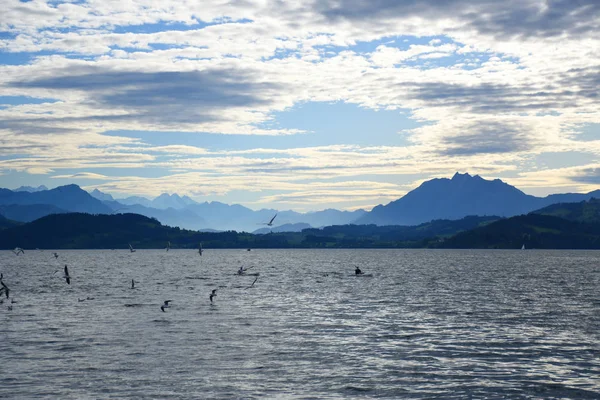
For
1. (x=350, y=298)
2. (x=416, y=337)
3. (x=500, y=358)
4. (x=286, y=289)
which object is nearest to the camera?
(x=500, y=358)

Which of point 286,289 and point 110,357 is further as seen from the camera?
point 286,289

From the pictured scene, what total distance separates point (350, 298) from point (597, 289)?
184 ft

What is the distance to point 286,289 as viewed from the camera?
12425 centimetres

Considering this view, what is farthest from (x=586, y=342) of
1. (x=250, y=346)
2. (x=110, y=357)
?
(x=110, y=357)

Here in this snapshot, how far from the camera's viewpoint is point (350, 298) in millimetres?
104625

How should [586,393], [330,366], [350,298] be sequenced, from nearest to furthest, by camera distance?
[586,393], [330,366], [350,298]

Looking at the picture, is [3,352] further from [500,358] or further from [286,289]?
[286,289]

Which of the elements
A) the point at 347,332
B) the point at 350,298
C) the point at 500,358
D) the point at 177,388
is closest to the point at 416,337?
the point at 347,332

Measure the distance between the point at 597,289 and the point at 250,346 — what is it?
95.3 meters

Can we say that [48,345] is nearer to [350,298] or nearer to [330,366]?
[330,366]

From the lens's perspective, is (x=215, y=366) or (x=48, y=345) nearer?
(x=215, y=366)

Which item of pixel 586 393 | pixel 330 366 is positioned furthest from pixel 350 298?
pixel 586 393

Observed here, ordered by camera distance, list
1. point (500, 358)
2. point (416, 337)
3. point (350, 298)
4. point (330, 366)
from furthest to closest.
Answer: point (350, 298)
point (416, 337)
point (500, 358)
point (330, 366)

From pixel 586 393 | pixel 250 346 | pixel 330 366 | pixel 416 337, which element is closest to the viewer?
pixel 586 393
